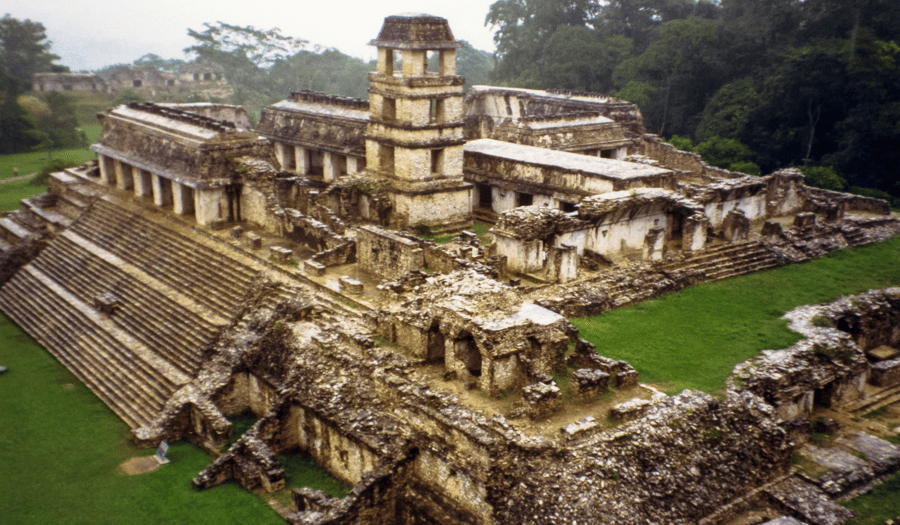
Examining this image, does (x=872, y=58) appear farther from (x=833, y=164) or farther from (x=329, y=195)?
(x=329, y=195)

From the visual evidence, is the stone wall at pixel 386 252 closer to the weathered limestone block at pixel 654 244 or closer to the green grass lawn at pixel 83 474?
the green grass lawn at pixel 83 474

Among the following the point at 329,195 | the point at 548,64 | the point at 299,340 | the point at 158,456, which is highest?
the point at 548,64

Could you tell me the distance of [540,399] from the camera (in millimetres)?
11266

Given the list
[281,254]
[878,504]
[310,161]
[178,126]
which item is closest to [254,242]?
[281,254]

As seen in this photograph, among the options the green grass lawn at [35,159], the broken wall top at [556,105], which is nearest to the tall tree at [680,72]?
the broken wall top at [556,105]

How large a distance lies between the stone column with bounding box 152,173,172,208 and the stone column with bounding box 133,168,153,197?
0.88 meters

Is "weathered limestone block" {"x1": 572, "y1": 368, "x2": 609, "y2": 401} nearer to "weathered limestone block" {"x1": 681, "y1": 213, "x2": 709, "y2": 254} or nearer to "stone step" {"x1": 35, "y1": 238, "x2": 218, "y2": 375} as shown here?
"weathered limestone block" {"x1": 681, "y1": 213, "x2": 709, "y2": 254}

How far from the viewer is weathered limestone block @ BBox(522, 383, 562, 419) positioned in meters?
11.3

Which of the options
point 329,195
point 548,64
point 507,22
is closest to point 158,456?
point 329,195

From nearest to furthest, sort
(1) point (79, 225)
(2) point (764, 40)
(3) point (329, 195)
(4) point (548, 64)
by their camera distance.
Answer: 1. (3) point (329, 195)
2. (1) point (79, 225)
3. (2) point (764, 40)
4. (4) point (548, 64)

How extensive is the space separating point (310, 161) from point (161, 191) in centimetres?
636

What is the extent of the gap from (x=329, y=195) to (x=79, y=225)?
8467 millimetres

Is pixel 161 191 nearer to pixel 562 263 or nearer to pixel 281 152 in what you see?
pixel 281 152

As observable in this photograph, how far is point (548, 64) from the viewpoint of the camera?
50.8 m
